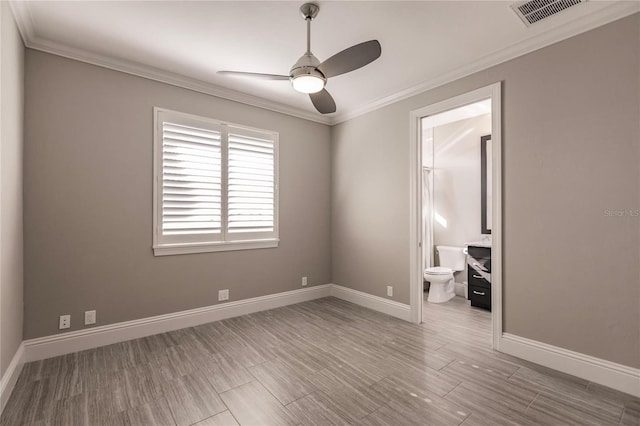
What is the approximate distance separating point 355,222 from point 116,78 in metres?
3.24

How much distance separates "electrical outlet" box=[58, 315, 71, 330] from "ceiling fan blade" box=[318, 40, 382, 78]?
310cm

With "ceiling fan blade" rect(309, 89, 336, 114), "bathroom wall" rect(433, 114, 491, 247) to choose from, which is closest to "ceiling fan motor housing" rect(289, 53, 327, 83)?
"ceiling fan blade" rect(309, 89, 336, 114)

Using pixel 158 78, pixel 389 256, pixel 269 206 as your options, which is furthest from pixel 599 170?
pixel 158 78

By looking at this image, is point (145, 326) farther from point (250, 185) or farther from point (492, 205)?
point (492, 205)

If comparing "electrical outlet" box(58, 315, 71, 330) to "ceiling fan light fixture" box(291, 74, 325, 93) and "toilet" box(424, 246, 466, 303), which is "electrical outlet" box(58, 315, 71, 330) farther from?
"toilet" box(424, 246, 466, 303)

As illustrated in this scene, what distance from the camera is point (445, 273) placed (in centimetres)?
438

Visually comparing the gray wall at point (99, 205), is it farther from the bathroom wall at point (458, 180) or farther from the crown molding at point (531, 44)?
the bathroom wall at point (458, 180)

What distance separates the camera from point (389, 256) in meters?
3.86

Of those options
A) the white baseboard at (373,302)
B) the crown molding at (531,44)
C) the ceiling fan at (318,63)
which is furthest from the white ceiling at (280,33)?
the white baseboard at (373,302)

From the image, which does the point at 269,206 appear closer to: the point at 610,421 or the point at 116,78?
the point at 116,78

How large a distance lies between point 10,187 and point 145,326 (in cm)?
171

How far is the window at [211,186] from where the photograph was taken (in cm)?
325

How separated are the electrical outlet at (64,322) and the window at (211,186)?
90cm

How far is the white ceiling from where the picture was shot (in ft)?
7.27
